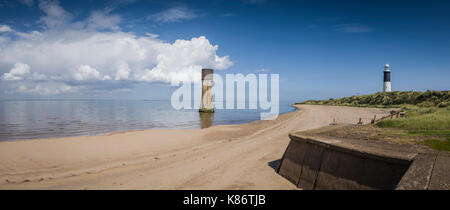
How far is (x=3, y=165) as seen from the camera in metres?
8.02

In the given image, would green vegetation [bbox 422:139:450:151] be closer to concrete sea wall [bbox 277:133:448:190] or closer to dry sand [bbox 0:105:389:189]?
concrete sea wall [bbox 277:133:448:190]

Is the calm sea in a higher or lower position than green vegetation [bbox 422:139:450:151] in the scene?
lower

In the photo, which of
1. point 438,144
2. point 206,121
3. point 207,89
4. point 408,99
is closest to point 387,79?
point 408,99

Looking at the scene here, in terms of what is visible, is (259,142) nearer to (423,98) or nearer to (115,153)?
(115,153)

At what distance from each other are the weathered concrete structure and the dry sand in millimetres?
744

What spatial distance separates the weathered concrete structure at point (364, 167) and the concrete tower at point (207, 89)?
2628cm

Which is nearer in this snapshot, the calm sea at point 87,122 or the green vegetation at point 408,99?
the calm sea at point 87,122

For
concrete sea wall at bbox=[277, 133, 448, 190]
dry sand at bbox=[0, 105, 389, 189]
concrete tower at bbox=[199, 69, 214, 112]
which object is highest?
concrete tower at bbox=[199, 69, 214, 112]

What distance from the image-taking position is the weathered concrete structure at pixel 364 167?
3650mm

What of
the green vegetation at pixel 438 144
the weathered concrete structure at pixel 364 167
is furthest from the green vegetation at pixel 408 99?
the weathered concrete structure at pixel 364 167

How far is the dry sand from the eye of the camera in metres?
6.14

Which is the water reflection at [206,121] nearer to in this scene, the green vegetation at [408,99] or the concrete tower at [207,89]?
the concrete tower at [207,89]

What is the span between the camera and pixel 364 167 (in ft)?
14.6

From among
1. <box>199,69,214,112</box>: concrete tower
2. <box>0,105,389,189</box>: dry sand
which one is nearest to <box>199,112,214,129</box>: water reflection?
<box>199,69,214,112</box>: concrete tower
